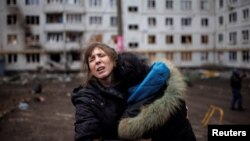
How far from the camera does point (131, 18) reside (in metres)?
35.7

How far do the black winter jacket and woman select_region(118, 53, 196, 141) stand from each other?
2.1 inches

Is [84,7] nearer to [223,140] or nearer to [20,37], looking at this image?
[20,37]

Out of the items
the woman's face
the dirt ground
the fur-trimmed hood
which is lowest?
the dirt ground

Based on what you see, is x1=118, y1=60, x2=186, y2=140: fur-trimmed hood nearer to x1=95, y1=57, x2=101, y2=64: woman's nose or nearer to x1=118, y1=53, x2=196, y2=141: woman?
x1=118, y1=53, x2=196, y2=141: woman

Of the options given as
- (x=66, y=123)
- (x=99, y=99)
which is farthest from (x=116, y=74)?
(x=66, y=123)

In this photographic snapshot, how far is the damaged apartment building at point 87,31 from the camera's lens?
106 feet

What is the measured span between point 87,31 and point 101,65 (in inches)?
1356

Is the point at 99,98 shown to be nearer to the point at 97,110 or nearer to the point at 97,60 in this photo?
the point at 97,110

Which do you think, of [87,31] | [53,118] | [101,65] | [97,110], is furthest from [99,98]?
[87,31]

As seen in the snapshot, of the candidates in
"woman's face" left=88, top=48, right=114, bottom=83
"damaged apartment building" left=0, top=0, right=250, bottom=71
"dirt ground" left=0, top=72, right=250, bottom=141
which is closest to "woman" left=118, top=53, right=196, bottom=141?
"woman's face" left=88, top=48, right=114, bottom=83

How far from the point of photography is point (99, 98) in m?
1.84

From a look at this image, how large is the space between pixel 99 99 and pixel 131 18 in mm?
34347

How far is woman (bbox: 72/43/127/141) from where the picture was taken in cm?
175

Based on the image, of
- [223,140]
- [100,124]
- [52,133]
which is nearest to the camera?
[100,124]
